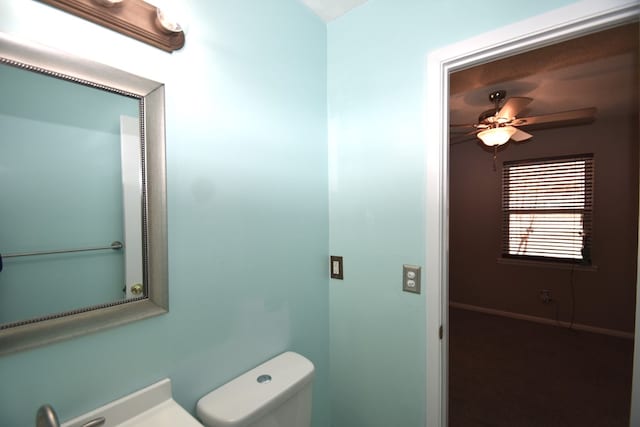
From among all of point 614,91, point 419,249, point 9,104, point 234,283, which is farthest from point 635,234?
point 9,104

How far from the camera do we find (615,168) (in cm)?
305

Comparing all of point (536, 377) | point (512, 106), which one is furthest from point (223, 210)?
point (536, 377)

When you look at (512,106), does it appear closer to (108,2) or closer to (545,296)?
(108,2)

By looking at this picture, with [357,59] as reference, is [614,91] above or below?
above

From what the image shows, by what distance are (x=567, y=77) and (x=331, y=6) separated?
77.3 inches

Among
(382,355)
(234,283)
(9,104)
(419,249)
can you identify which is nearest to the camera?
(9,104)

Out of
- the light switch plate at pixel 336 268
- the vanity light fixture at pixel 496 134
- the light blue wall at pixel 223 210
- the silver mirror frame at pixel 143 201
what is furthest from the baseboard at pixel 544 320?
the silver mirror frame at pixel 143 201

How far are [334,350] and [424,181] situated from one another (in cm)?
100

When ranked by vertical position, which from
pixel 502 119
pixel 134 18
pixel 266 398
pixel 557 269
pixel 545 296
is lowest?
pixel 545 296

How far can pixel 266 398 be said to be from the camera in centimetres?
96

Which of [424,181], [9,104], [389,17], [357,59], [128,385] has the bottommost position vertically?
[128,385]

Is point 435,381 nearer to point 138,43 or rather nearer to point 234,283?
point 234,283

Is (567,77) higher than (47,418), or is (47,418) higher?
(567,77)

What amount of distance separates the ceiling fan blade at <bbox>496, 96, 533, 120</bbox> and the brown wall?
3.73 feet
